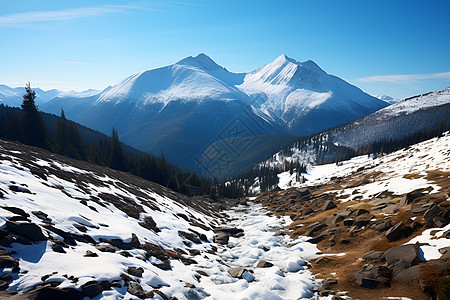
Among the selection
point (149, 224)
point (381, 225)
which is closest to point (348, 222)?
point (381, 225)

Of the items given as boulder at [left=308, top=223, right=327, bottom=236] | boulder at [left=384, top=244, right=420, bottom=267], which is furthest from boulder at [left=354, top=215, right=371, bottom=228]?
boulder at [left=384, top=244, right=420, bottom=267]

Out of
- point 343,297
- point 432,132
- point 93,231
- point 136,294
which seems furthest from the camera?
point 432,132

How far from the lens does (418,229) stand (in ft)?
64.0

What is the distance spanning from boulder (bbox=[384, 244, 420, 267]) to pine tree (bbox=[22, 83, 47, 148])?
278 ft

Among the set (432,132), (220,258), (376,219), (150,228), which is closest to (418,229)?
(376,219)

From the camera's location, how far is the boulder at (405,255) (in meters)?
14.5

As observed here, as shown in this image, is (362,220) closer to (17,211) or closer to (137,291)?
(137,291)

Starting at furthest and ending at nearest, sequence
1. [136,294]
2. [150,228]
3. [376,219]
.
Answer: [376,219]
[150,228]
[136,294]

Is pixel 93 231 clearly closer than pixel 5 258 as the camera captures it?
No

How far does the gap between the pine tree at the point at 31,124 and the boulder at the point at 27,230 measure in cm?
7127

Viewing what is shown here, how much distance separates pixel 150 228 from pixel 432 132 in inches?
9350

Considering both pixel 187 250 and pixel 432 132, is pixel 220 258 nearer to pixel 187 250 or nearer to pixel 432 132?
pixel 187 250

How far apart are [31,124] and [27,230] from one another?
7238cm

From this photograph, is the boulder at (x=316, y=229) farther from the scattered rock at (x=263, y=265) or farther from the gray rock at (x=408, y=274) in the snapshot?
the gray rock at (x=408, y=274)
